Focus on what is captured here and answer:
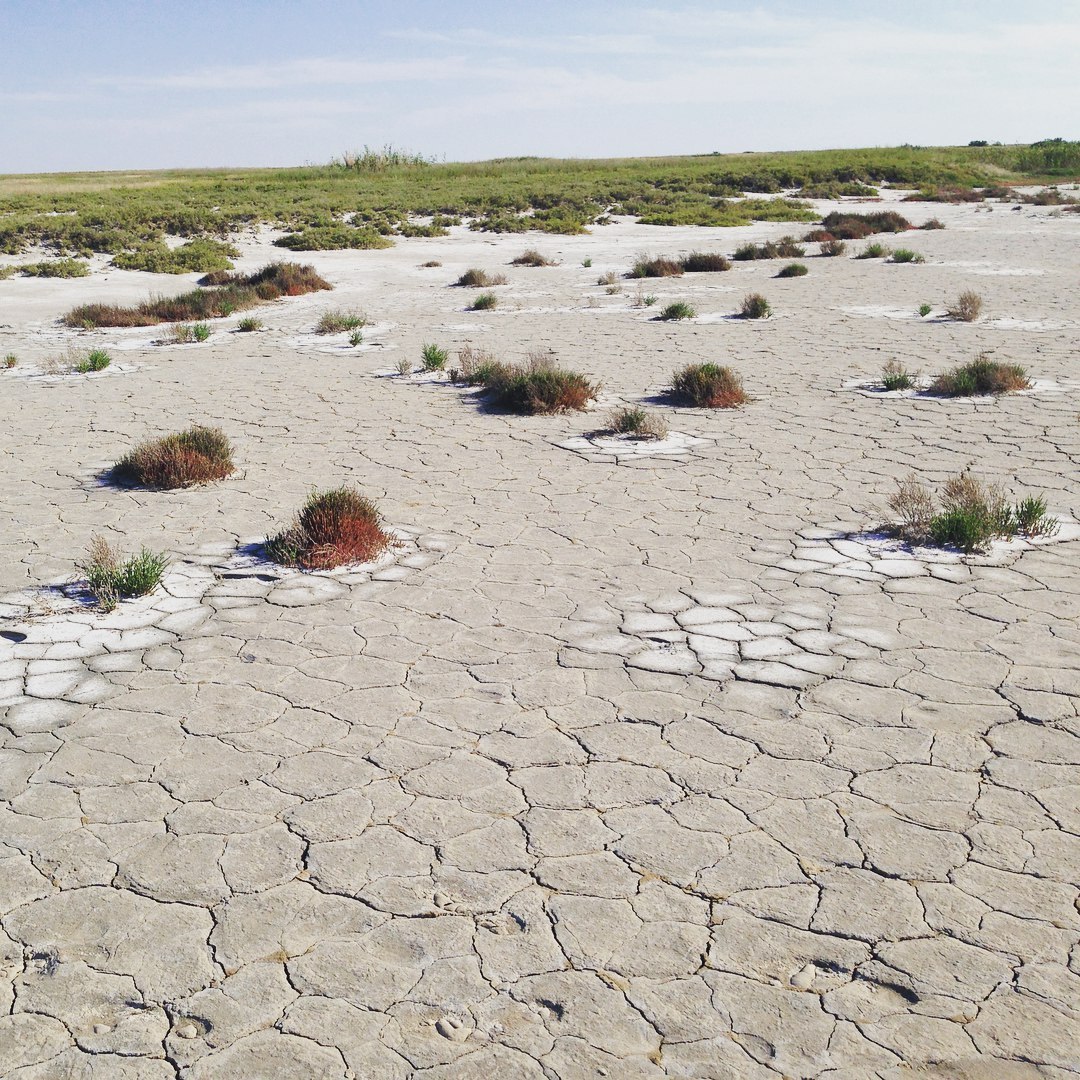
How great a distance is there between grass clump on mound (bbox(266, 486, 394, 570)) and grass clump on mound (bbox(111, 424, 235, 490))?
1898 millimetres

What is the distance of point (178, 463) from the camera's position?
26.2ft

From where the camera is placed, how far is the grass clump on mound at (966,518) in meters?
6.38

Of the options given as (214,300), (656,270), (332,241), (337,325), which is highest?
(332,241)

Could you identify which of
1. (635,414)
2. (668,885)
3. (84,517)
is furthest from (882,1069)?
(635,414)

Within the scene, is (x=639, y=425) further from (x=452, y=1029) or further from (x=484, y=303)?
(x=484, y=303)

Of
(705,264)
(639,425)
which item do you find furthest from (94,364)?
(705,264)

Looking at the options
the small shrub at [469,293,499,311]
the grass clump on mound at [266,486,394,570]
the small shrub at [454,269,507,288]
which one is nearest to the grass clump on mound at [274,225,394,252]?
the small shrub at [454,269,507,288]

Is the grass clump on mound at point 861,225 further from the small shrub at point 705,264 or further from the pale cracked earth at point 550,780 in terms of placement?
the pale cracked earth at point 550,780

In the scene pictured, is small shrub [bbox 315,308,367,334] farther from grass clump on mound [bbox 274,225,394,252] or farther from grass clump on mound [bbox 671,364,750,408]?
grass clump on mound [bbox 274,225,394,252]

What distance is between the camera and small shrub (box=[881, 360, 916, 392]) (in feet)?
36.3

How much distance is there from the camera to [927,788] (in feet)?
12.9

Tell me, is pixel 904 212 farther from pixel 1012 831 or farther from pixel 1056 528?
pixel 1012 831

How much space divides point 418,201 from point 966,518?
129ft

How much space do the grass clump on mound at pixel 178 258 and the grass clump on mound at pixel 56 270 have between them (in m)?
1.23
